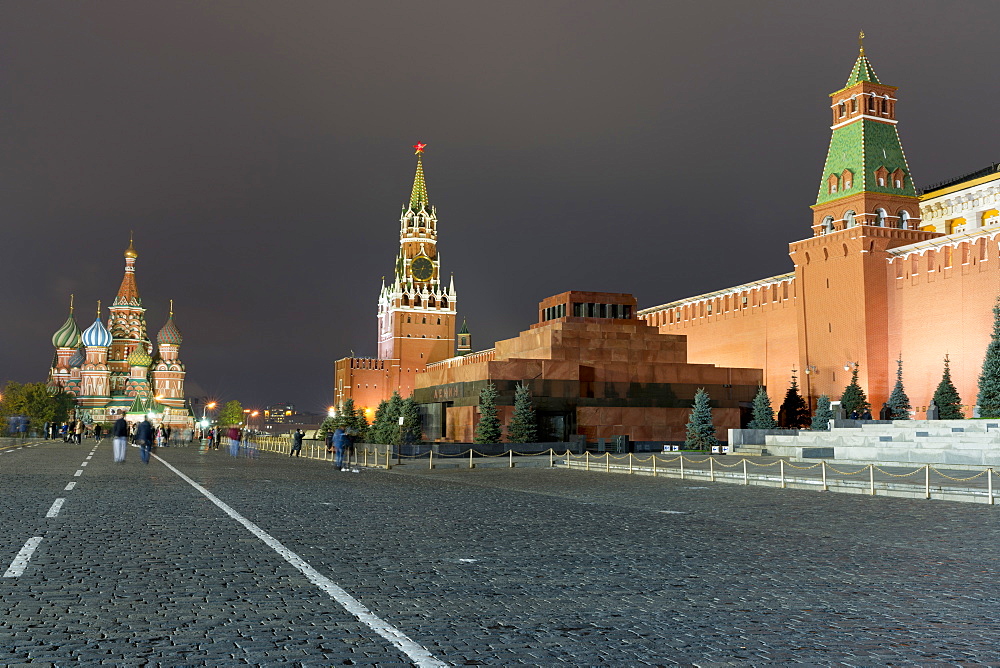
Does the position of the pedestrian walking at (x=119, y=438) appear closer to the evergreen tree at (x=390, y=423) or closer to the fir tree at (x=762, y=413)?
the evergreen tree at (x=390, y=423)

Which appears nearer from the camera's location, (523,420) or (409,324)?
(523,420)

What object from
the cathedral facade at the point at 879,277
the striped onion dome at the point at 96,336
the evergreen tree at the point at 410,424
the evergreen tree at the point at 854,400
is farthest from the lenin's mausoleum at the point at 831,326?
the striped onion dome at the point at 96,336

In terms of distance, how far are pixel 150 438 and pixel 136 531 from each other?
595 inches

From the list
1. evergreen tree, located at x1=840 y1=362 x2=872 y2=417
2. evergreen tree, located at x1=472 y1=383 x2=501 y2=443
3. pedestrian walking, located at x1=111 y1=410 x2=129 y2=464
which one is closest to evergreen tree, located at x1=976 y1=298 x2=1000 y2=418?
evergreen tree, located at x1=840 y1=362 x2=872 y2=417

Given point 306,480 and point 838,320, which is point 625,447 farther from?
point 306,480

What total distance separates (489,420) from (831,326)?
55.7 feet

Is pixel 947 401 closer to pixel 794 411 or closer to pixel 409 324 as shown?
pixel 794 411

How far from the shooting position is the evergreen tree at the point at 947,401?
31.8 m

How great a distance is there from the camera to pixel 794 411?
39.8 meters

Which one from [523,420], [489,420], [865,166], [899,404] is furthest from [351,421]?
[865,166]

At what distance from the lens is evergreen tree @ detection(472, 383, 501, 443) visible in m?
32.9

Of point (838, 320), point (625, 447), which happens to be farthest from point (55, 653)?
point (838, 320)

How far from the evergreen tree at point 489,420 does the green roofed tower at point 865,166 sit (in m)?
17.9

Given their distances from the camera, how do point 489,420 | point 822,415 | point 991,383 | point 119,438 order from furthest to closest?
1. point 822,415
2. point 489,420
3. point 991,383
4. point 119,438
